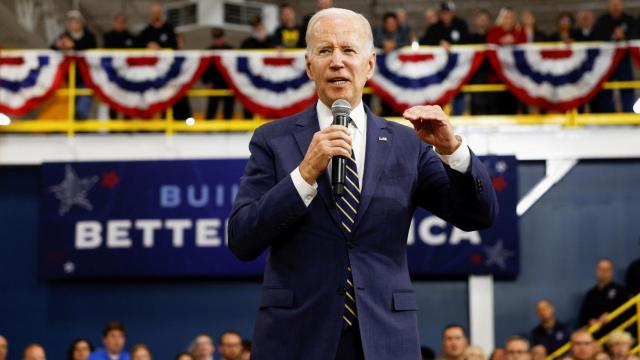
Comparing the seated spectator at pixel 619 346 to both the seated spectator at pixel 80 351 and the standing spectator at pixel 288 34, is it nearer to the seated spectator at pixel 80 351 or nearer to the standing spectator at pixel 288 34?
the standing spectator at pixel 288 34

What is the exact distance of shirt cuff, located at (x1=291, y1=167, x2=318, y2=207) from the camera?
2.38m

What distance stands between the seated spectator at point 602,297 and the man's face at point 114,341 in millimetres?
4867

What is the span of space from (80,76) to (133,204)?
6.20ft

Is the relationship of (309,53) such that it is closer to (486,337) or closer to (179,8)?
(486,337)

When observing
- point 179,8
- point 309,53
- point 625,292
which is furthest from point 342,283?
point 179,8

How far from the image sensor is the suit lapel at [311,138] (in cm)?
247

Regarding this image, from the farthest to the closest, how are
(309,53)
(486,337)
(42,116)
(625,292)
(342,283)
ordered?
1. (42,116)
2. (486,337)
3. (625,292)
4. (309,53)
5. (342,283)

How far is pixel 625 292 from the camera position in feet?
32.8

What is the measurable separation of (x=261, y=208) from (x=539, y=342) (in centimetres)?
819

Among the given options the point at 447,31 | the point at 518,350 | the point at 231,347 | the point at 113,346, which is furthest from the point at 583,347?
the point at 113,346

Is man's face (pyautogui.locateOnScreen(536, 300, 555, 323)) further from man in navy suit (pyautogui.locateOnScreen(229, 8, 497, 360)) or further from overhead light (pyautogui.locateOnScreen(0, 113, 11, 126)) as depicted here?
man in navy suit (pyautogui.locateOnScreen(229, 8, 497, 360))

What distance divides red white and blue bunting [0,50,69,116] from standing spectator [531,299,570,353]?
611 centimetres

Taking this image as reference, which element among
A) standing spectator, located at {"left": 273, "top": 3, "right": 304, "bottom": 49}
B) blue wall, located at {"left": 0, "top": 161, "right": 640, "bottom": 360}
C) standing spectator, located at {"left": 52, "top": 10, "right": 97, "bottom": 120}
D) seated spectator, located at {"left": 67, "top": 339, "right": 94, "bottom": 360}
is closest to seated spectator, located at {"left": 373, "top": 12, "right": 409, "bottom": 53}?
standing spectator, located at {"left": 273, "top": 3, "right": 304, "bottom": 49}

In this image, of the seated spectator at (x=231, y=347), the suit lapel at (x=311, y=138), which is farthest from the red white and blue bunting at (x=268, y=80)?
the suit lapel at (x=311, y=138)
